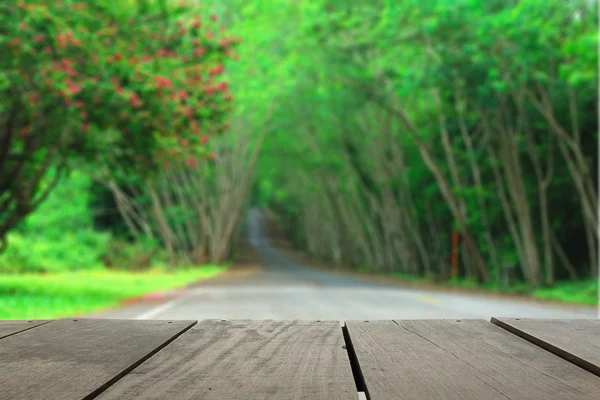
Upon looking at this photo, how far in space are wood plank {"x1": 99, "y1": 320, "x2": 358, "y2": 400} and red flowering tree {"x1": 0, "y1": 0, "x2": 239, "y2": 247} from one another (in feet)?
29.5

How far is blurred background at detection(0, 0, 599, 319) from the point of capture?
1276 cm

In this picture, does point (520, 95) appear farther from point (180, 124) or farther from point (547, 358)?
point (547, 358)

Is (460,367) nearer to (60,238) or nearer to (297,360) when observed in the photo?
(297,360)

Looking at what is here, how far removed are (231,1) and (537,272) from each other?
57.2 ft

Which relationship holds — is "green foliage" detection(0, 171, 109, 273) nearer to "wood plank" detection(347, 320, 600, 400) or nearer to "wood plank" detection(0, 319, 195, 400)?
"wood plank" detection(0, 319, 195, 400)

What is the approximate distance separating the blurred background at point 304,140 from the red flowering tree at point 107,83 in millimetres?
47

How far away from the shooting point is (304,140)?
41906 mm

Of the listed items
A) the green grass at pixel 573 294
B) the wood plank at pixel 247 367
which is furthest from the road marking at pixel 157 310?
the green grass at pixel 573 294

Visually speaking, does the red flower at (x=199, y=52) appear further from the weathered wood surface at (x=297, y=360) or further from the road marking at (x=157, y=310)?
the weathered wood surface at (x=297, y=360)

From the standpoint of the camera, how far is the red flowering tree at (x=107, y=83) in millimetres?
11523

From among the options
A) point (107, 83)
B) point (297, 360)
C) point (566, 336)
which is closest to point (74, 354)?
point (297, 360)

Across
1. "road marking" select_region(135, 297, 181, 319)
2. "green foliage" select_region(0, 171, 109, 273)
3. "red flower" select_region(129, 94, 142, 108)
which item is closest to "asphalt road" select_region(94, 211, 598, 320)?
"road marking" select_region(135, 297, 181, 319)

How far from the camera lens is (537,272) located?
2238cm

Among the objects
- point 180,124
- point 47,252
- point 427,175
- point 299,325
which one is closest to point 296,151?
point 427,175
